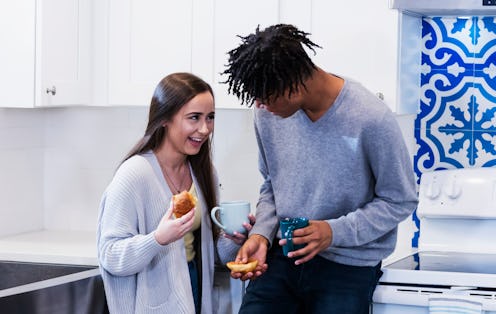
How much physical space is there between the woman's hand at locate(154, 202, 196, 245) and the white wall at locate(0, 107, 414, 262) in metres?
1.21

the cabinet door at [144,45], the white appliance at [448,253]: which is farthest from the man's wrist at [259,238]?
the cabinet door at [144,45]

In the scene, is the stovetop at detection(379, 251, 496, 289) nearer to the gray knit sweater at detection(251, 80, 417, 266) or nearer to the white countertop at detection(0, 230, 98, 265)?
the gray knit sweater at detection(251, 80, 417, 266)

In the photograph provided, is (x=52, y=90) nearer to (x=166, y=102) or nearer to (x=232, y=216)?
→ (x=166, y=102)

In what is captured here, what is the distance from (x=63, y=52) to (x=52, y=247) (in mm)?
688

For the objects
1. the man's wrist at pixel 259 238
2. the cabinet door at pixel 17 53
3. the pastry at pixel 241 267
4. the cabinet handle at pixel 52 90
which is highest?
the cabinet door at pixel 17 53

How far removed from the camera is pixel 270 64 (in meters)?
2.33

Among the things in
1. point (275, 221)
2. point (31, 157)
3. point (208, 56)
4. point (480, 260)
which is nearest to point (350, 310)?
point (275, 221)

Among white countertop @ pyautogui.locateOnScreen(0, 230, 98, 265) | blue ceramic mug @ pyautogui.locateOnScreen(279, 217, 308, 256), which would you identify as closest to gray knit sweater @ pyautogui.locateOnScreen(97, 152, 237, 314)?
blue ceramic mug @ pyautogui.locateOnScreen(279, 217, 308, 256)

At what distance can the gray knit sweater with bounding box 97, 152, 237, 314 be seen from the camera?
2576 mm

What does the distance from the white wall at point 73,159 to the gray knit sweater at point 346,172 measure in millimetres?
1066

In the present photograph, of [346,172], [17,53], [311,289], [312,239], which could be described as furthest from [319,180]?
[17,53]

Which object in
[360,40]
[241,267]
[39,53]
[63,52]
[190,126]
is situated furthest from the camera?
[63,52]

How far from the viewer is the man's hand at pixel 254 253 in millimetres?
2506

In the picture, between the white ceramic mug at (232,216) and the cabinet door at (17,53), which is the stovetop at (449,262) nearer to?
the white ceramic mug at (232,216)
